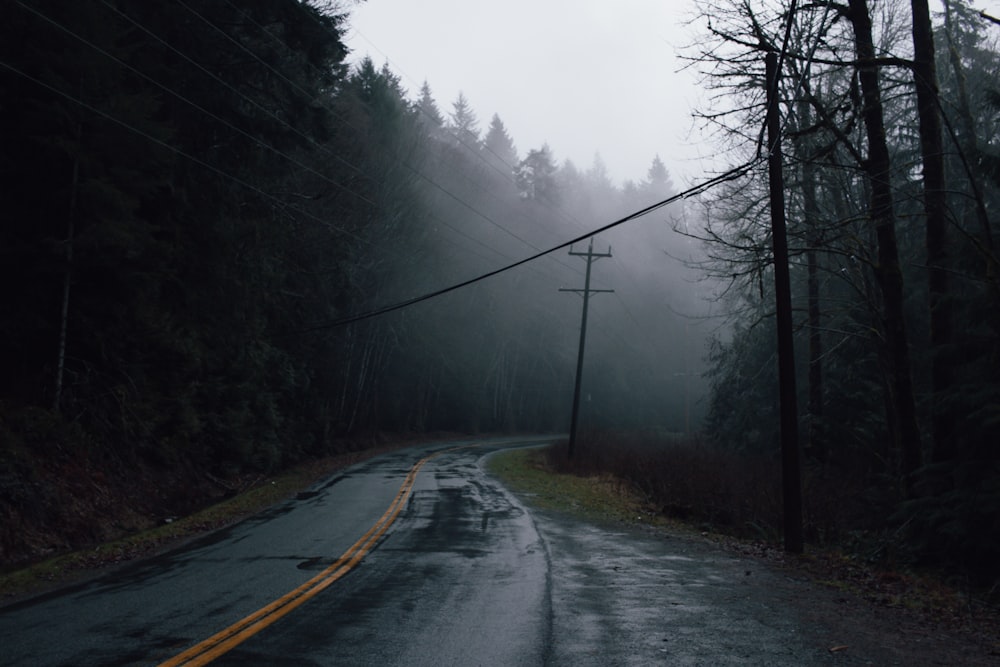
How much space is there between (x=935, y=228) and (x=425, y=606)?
1093 centimetres

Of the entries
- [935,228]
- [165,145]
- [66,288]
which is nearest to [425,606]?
[935,228]

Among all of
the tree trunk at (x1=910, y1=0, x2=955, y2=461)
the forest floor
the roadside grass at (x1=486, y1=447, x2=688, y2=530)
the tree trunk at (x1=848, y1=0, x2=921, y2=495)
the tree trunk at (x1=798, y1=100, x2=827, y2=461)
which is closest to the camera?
the forest floor

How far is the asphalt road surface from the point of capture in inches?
221

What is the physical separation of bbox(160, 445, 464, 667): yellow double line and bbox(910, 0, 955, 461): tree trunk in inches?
370

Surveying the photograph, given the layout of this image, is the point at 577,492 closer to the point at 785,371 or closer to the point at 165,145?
the point at 785,371

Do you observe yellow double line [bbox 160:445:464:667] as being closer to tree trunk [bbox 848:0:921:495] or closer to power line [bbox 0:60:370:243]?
power line [bbox 0:60:370:243]

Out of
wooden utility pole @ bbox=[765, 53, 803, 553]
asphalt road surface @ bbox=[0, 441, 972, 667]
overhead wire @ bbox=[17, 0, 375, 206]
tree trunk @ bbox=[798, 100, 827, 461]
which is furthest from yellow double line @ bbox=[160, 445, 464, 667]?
overhead wire @ bbox=[17, 0, 375, 206]

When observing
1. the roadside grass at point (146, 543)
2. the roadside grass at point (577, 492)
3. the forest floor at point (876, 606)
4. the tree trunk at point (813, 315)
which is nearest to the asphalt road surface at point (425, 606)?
the forest floor at point (876, 606)

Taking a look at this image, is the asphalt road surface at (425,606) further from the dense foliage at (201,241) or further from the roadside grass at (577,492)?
the dense foliage at (201,241)

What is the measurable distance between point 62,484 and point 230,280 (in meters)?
10.7

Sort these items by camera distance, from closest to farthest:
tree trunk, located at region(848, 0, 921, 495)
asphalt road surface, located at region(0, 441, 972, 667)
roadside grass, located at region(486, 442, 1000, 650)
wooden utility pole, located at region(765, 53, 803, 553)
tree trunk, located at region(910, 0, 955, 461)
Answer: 1. asphalt road surface, located at region(0, 441, 972, 667)
2. roadside grass, located at region(486, 442, 1000, 650)
3. wooden utility pole, located at region(765, 53, 803, 553)
4. tree trunk, located at region(910, 0, 955, 461)
5. tree trunk, located at region(848, 0, 921, 495)

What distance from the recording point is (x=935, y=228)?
41.3 ft

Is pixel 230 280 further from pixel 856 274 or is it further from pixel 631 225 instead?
pixel 631 225

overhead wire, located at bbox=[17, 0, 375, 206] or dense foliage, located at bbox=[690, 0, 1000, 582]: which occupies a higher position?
overhead wire, located at bbox=[17, 0, 375, 206]
